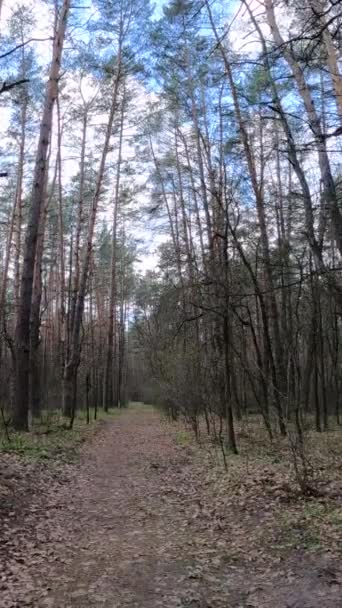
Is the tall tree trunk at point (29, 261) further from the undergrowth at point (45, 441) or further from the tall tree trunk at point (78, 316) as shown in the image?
the tall tree trunk at point (78, 316)

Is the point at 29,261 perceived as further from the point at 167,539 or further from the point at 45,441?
the point at 167,539

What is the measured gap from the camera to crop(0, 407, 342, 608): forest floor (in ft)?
13.6

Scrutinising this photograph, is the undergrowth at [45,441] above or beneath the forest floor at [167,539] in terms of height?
above

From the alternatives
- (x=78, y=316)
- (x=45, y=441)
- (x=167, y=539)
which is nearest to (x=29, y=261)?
(x=45, y=441)

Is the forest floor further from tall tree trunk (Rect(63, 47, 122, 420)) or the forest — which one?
tall tree trunk (Rect(63, 47, 122, 420))

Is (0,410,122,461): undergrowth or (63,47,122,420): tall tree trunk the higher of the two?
(63,47,122,420): tall tree trunk

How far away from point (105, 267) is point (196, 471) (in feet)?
91.0

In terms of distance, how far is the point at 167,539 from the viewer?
18.4 feet

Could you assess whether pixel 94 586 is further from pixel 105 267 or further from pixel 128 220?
pixel 105 267

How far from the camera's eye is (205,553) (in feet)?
16.9

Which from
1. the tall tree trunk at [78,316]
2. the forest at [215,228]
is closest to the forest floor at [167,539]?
the forest at [215,228]

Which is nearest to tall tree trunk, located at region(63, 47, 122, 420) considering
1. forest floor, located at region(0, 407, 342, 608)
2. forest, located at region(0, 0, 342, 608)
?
forest, located at region(0, 0, 342, 608)

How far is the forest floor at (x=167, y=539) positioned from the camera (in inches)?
164

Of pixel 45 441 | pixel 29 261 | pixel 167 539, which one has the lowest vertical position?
pixel 167 539
